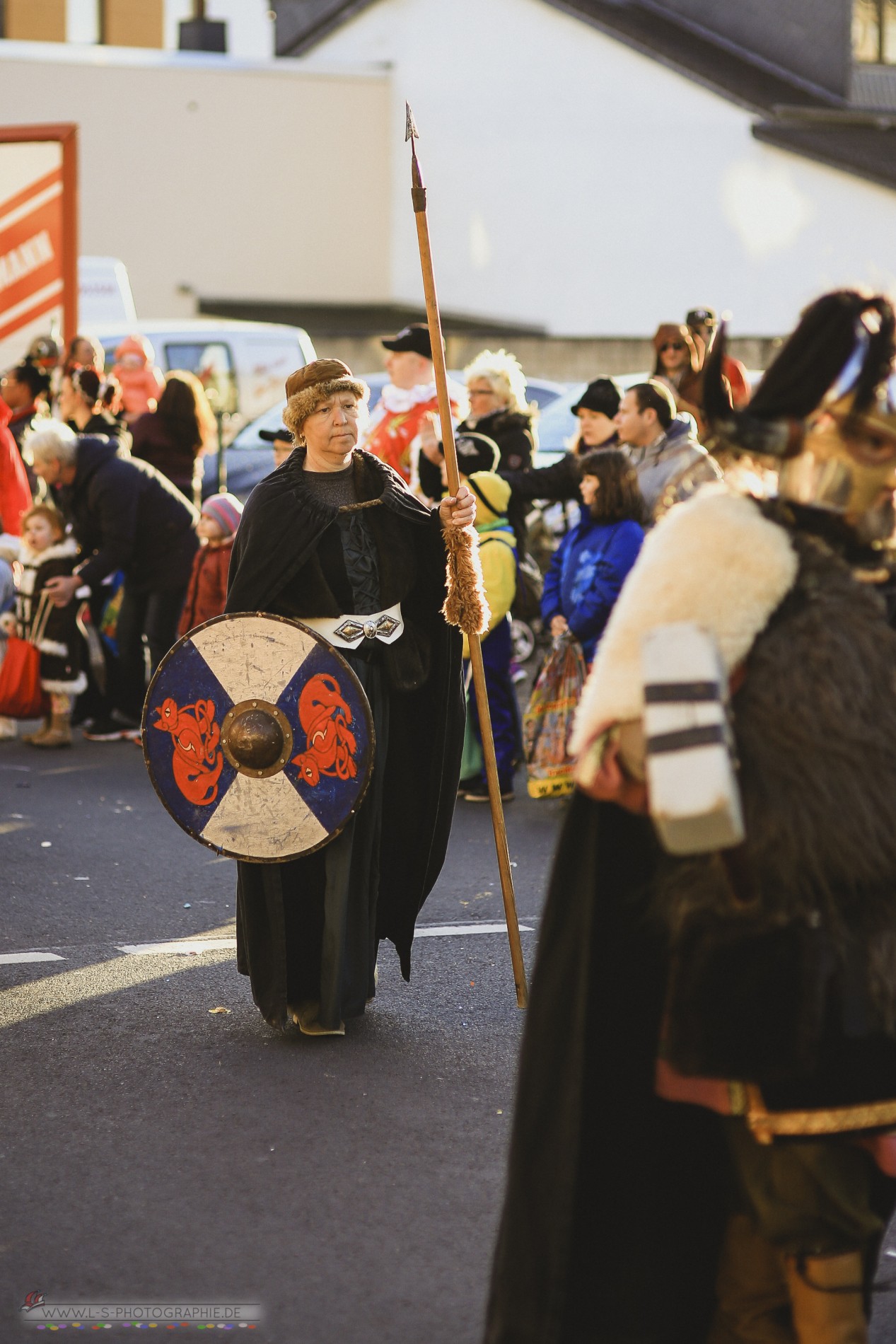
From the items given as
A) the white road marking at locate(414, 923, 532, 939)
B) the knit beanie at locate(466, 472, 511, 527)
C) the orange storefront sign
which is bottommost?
the white road marking at locate(414, 923, 532, 939)

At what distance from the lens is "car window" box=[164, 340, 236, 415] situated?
1641 cm

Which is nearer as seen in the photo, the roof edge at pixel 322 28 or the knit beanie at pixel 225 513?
the knit beanie at pixel 225 513

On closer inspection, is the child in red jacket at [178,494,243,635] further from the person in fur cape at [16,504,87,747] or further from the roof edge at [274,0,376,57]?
the roof edge at [274,0,376,57]

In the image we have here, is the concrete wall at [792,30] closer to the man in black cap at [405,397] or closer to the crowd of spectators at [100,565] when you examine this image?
the crowd of spectators at [100,565]

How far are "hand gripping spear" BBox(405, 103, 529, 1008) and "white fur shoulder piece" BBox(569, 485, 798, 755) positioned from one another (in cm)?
230

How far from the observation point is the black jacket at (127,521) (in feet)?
31.3

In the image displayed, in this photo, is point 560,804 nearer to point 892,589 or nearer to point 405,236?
point 892,589

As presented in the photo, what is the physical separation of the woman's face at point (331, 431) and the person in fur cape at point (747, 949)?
245 cm

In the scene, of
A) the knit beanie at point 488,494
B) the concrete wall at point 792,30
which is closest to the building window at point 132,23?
the concrete wall at point 792,30

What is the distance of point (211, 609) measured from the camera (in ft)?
29.2

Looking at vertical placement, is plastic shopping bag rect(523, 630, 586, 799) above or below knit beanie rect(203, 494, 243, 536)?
below

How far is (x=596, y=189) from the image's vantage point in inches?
1040

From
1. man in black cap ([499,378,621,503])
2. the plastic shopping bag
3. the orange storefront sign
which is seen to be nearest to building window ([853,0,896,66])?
the orange storefront sign

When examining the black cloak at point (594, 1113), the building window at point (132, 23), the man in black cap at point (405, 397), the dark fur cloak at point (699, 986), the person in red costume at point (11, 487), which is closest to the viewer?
the dark fur cloak at point (699, 986)
